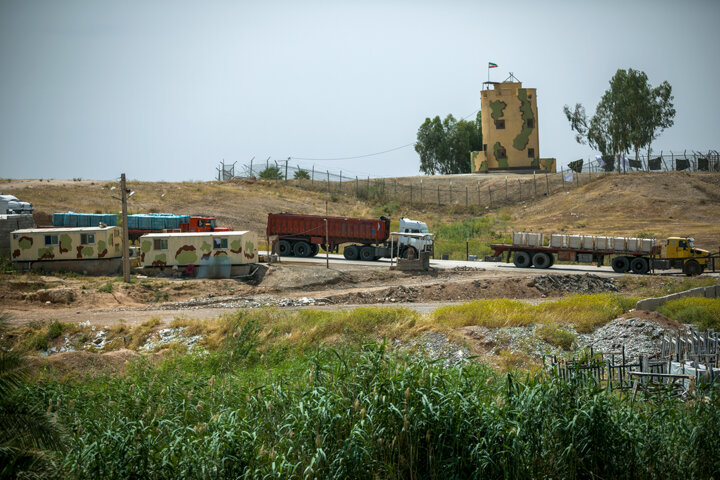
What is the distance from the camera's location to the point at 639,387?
11891 mm

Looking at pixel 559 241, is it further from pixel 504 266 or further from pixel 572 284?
pixel 572 284

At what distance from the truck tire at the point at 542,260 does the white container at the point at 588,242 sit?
2.13 meters

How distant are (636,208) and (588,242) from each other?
22624 millimetres

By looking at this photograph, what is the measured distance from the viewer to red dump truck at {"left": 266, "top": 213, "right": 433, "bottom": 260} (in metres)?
41.0

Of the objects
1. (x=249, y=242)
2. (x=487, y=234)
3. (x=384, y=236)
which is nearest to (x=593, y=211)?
(x=487, y=234)

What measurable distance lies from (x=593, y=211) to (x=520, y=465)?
175ft

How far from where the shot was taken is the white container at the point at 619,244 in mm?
36688

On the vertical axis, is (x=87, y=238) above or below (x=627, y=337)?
above

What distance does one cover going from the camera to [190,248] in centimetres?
3531

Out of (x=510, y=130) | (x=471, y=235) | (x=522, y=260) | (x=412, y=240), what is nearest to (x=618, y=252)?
(x=522, y=260)

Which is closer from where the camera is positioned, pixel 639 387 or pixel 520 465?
pixel 520 465

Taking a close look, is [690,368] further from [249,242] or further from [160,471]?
[249,242]

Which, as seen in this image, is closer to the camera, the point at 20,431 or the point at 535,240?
the point at 20,431

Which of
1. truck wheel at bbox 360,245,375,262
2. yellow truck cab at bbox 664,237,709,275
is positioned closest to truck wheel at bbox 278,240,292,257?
truck wheel at bbox 360,245,375,262
